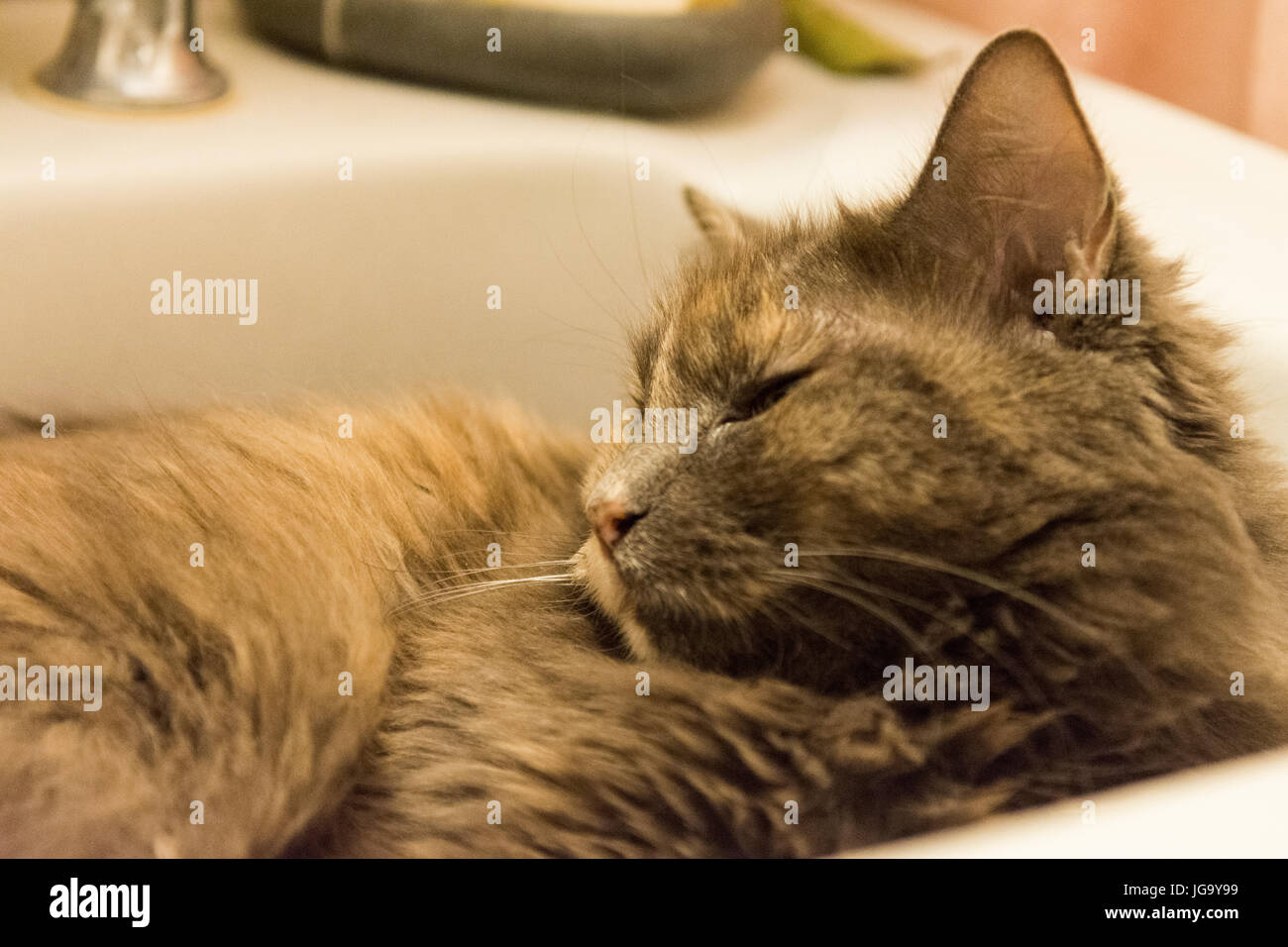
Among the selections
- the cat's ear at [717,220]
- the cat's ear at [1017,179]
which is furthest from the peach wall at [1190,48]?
Answer: the cat's ear at [1017,179]

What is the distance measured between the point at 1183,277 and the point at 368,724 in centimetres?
71

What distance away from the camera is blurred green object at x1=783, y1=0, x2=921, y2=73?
186 cm

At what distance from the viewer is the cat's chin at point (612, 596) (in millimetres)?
888

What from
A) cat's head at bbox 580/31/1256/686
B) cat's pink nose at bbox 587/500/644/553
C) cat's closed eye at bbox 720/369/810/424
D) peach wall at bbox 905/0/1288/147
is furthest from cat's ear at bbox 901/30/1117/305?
peach wall at bbox 905/0/1288/147

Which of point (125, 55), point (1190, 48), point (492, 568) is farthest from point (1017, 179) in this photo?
point (125, 55)

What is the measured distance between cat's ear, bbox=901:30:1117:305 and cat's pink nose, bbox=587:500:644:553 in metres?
0.31

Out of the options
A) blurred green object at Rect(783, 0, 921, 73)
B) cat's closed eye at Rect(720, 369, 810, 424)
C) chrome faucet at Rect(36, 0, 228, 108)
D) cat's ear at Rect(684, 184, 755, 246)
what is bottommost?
cat's closed eye at Rect(720, 369, 810, 424)

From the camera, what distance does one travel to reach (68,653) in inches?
33.2

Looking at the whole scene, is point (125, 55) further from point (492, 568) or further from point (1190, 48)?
point (1190, 48)

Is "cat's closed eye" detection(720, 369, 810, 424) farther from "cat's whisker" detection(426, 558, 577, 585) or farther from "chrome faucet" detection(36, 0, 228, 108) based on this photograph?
"chrome faucet" detection(36, 0, 228, 108)

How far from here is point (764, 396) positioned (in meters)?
0.87

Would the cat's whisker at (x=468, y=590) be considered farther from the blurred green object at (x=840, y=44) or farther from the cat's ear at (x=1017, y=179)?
the blurred green object at (x=840, y=44)

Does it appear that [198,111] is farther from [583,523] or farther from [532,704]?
[532,704]

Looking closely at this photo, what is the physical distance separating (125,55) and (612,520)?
1144mm
